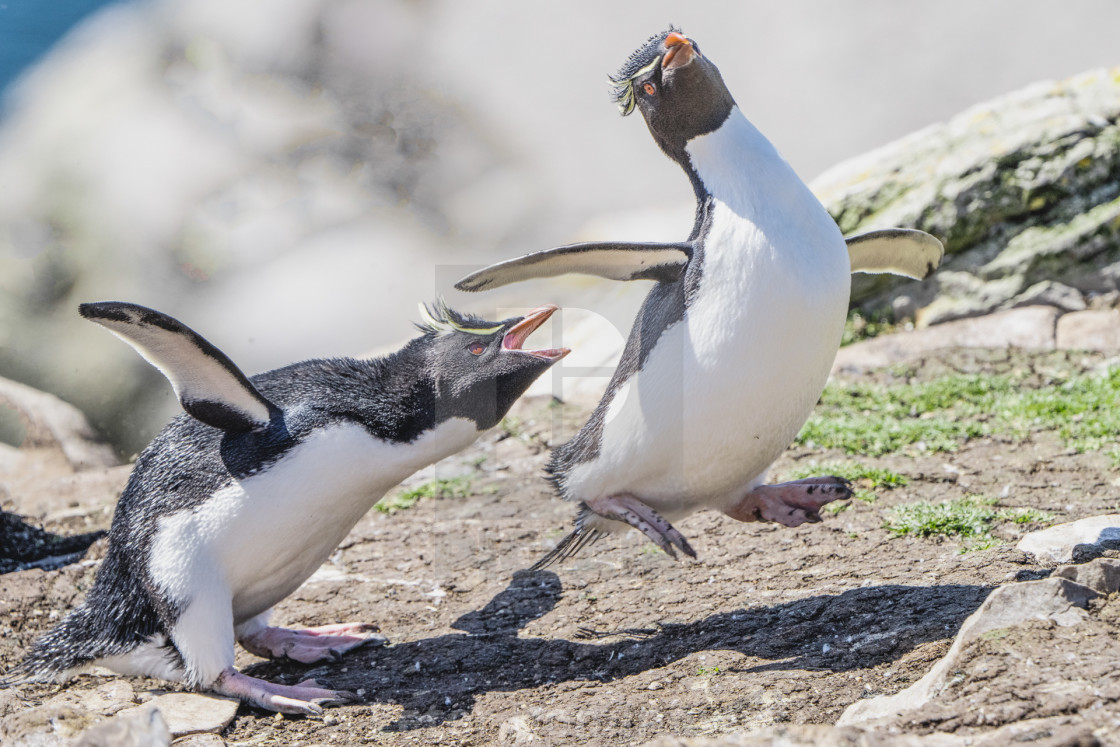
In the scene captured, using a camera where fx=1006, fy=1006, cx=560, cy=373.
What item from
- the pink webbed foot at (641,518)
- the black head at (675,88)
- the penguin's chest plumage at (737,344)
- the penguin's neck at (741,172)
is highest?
the black head at (675,88)

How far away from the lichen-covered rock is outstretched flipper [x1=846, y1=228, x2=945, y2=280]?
3.33 m

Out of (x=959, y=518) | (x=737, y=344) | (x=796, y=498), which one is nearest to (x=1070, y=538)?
(x=959, y=518)

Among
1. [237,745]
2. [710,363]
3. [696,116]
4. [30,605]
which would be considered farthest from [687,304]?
[30,605]

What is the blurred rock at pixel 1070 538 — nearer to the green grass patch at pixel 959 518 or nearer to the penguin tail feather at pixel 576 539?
the green grass patch at pixel 959 518

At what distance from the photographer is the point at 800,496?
10.6 feet

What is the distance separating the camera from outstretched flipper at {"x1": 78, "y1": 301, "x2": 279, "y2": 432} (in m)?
2.83

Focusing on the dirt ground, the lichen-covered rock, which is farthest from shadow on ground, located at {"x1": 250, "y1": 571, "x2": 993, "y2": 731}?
the lichen-covered rock

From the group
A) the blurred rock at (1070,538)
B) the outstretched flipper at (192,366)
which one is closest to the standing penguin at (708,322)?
the blurred rock at (1070,538)

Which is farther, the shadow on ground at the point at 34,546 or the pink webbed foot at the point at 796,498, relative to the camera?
the shadow on ground at the point at 34,546

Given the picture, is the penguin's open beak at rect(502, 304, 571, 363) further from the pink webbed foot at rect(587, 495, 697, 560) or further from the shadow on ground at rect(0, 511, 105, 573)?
the shadow on ground at rect(0, 511, 105, 573)

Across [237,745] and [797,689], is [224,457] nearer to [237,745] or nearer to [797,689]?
[237,745]

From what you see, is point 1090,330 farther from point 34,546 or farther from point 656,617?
point 34,546

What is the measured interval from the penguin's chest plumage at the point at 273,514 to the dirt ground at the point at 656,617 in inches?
17.5

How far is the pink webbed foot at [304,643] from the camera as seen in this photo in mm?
3369
